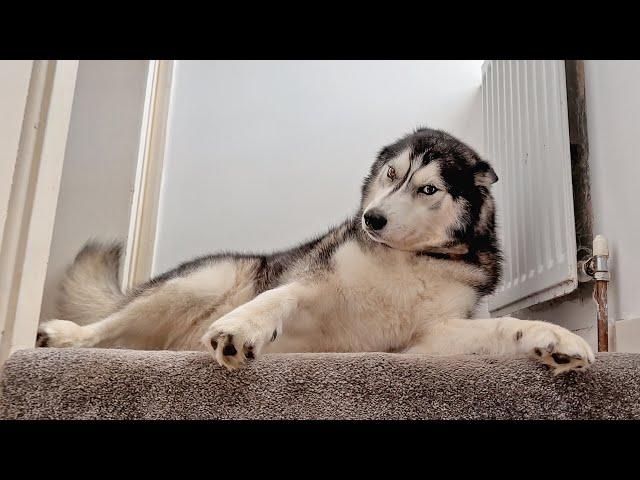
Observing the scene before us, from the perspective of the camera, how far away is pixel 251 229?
91.0 inches

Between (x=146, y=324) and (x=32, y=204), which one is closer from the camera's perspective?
Answer: (x=32, y=204)

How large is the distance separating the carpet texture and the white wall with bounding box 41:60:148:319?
68cm

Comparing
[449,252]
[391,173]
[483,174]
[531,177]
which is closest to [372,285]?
[449,252]

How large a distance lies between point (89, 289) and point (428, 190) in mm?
923

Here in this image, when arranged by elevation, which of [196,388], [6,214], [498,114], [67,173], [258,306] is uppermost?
[498,114]

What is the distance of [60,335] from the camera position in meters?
1.18

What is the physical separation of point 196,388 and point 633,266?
1069 millimetres

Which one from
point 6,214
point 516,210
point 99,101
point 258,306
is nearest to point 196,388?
point 258,306

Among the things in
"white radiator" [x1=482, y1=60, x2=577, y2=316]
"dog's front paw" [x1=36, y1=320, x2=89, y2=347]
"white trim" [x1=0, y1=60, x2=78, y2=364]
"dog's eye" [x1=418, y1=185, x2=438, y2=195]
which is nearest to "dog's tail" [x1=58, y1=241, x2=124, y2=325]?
"dog's front paw" [x1=36, y1=320, x2=89, y2=347]

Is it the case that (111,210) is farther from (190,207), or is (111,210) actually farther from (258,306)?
(258,306)

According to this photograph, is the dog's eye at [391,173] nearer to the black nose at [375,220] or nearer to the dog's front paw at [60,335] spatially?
the black nose at [375,220]

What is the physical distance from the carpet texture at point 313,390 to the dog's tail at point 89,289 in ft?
2.08

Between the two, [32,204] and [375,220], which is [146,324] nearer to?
[32,204]

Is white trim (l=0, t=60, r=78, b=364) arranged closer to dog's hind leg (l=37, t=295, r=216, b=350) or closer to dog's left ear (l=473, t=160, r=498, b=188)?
dog's hind leg (l=37, t=295, r=216, b=350)
